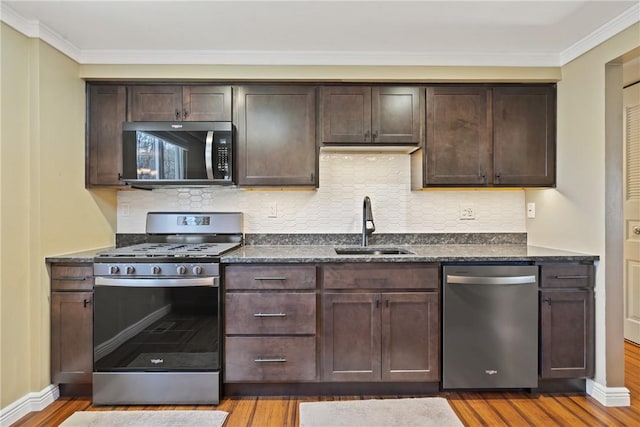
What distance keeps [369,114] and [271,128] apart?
736 mm

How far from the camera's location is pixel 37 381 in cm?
224

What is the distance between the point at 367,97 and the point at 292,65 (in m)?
0.60

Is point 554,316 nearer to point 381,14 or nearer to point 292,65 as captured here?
point 381,14

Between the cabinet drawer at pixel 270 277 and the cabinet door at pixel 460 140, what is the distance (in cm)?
116

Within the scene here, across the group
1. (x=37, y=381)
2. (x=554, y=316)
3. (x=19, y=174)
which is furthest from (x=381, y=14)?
(x=37, y=381)

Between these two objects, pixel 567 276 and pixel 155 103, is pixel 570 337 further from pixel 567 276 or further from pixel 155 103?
pixel 155 103

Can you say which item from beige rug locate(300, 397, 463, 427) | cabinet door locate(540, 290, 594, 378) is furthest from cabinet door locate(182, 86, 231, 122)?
cabinet door locate(540, 290, 594, 378)

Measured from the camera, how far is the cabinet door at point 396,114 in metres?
2.67

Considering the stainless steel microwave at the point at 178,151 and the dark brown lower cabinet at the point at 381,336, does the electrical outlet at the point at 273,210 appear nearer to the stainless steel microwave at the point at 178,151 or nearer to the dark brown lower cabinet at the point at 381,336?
the stainless steel microwave at the point at 178,151

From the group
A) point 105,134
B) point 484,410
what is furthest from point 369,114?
point 484,410

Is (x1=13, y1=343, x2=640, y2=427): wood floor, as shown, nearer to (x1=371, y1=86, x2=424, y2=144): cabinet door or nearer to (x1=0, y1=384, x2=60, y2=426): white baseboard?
(x1=0, y1=384, x2=60, y2=426): white baseboard

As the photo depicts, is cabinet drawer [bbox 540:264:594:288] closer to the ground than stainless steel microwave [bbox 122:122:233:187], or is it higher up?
closer to the ground

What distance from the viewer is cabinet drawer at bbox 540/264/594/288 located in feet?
7.70

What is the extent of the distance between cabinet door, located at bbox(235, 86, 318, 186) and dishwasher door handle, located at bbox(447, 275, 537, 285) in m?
1.29
